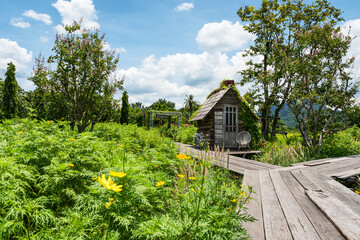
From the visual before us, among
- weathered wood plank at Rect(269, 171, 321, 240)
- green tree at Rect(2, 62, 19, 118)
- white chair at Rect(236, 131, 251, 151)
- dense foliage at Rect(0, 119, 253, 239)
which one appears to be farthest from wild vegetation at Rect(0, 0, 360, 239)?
green tree at Rect(2, 62, 19, 118)

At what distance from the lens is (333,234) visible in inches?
81.5

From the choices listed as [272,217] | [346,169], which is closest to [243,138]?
[346,169]

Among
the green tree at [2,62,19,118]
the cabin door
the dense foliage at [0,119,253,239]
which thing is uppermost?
the green tree at [2,62,19,118]

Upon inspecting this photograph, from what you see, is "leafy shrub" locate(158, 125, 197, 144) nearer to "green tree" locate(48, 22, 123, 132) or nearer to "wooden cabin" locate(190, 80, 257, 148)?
"wooden cabin" locate(190, 80, 257, 148)

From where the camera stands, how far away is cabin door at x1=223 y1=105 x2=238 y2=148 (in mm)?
11341

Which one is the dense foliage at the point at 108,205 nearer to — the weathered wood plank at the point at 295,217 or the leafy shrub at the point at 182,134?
the weathered wood plank at the point at 295,217

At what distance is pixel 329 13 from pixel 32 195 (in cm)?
1851

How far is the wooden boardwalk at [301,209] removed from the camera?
2065 millimetres

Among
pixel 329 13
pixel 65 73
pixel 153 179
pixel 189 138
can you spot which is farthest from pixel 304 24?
pixel 153 179

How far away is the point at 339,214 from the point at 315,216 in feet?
0.93

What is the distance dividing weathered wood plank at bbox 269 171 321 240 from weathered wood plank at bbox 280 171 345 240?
58 millimetres

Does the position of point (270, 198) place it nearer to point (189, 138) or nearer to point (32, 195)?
point (32, 195)

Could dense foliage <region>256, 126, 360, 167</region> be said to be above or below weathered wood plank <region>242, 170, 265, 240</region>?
above

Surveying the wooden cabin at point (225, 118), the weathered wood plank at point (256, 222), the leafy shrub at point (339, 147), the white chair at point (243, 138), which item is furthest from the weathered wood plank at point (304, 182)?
the wooden cabin at point (225, 118)
